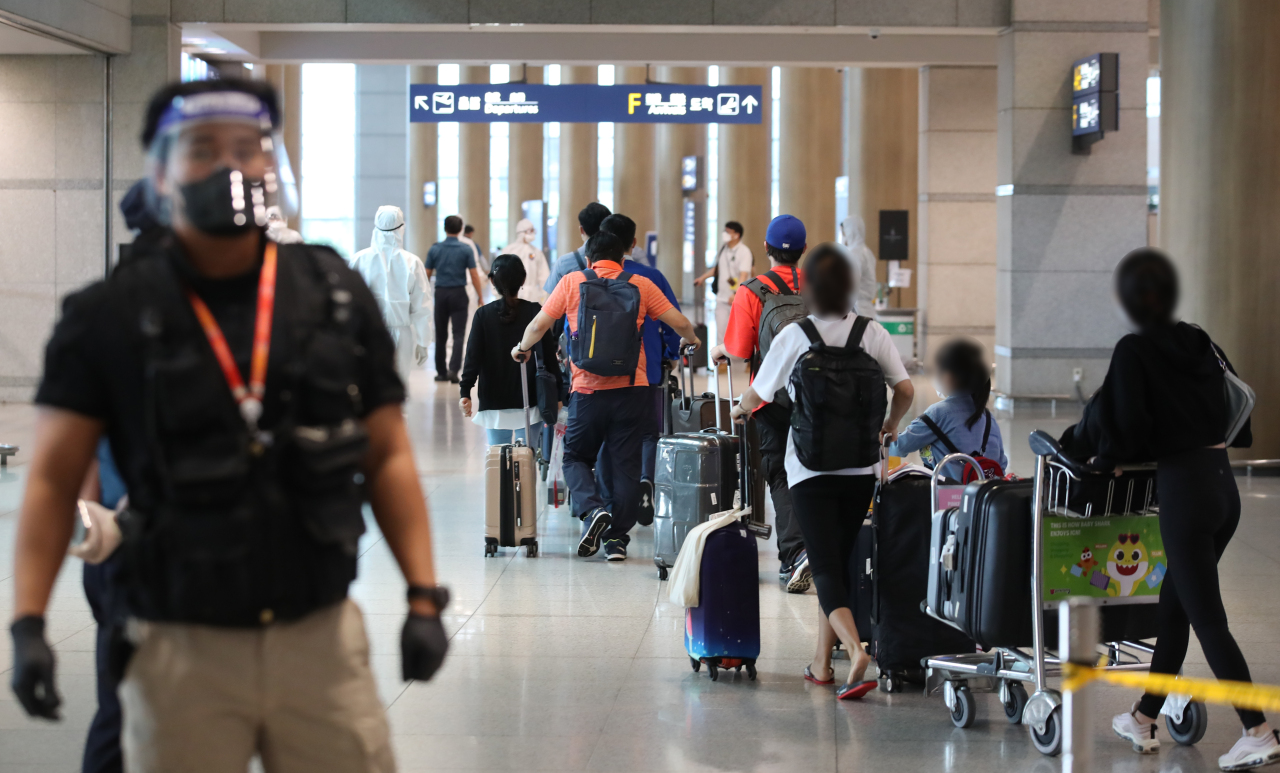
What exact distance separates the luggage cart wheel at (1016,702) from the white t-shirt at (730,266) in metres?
13.0

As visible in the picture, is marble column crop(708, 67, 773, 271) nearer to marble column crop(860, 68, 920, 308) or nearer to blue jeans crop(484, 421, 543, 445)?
marble column crop(860, 68, 920, 308)

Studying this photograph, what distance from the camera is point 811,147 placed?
2673 centimetres

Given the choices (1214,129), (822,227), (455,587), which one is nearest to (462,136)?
(822,227)

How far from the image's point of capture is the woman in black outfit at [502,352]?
25.9ft

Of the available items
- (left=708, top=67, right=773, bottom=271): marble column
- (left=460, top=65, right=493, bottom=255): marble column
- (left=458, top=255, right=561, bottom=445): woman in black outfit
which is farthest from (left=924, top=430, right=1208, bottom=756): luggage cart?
(left=460, top=65, right=493, bottom=255): marble column

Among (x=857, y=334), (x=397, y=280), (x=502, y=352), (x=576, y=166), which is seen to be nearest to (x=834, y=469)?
(x=857, y=334)

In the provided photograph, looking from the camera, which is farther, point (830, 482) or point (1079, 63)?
point (1079, 63)

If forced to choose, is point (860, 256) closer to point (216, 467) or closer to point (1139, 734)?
point (1139, 734)

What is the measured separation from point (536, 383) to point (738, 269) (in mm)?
9889

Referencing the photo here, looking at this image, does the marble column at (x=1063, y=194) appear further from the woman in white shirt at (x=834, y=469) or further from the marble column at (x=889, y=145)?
the woman in white shirt at (x=834, y=469)

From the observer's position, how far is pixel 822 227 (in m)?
27.0

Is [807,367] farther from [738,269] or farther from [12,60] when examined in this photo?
[738,269]

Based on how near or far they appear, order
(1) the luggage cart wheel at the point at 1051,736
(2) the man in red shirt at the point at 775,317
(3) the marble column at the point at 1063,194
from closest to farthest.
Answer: (1) the luggage cart wheel at the point at 1051,736 → (2) the man in red shirt at the point at 775,317 → (3) the marble column at the point at 1063,194

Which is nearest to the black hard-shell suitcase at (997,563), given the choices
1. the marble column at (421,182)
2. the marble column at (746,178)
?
the marble column at (746,178)
